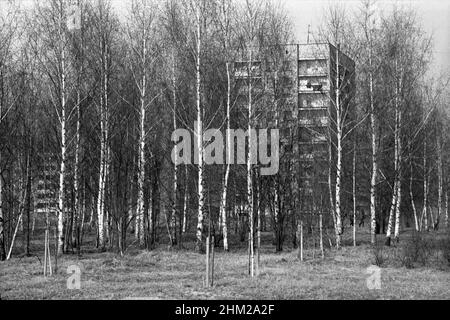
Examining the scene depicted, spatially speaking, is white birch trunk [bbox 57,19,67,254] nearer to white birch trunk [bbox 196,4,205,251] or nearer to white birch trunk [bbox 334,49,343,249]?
white birch trunk [bbox 196,4,205,251]

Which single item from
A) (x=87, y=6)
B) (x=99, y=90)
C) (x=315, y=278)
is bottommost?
(x=315, y=278)

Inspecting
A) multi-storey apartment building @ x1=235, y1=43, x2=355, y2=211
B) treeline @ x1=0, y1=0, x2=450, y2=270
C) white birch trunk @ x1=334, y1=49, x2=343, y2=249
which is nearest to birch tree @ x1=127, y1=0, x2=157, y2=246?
treeline @ x1=0, y1=0, x2=450, y2=270

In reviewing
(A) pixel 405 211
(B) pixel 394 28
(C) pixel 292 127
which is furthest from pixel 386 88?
(A) pixel 405 211

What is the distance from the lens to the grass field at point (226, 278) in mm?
8836

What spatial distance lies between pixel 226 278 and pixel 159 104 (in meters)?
11.9

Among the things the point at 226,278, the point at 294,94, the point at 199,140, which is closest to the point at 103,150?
the point at 199,140

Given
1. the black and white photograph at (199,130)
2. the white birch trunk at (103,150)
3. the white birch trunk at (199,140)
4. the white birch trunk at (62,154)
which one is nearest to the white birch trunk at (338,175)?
the black and white photograph at (199,130)

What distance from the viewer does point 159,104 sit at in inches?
842

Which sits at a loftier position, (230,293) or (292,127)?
(292,127)

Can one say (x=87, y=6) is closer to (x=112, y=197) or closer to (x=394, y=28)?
(x=112, y=197)

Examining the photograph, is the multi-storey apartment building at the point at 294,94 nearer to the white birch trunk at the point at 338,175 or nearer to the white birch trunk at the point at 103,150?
the white birch trunk at the point at 338,175

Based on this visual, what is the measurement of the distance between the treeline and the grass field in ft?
6.68

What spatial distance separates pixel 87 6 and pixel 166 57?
3275 millimetres
